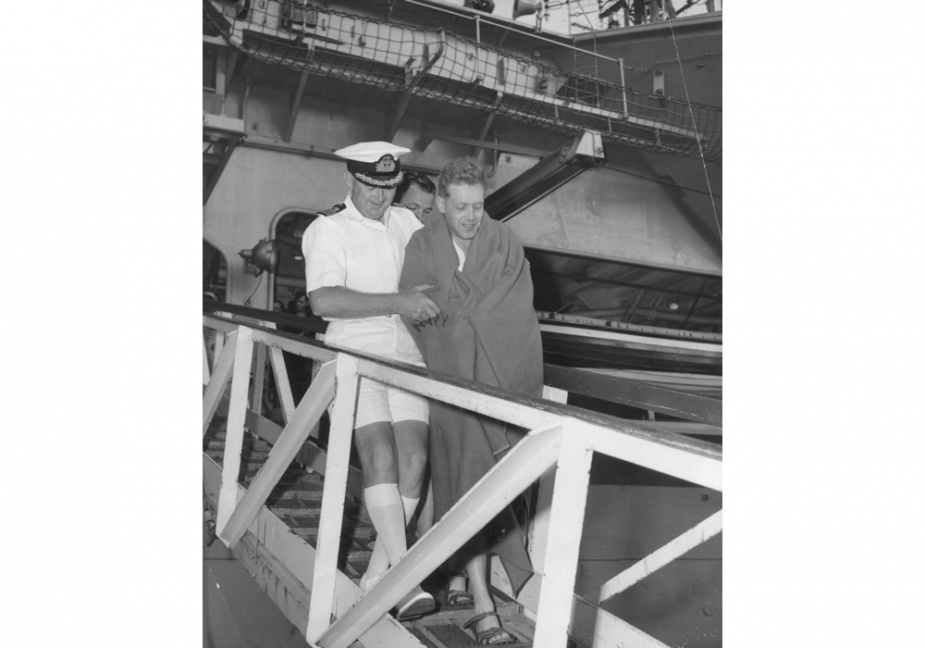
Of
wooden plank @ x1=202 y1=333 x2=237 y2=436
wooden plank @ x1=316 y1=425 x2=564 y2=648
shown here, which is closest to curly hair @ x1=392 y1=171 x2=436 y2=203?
wooden plank @ x1=202 y1=333 x2=237 y2=436

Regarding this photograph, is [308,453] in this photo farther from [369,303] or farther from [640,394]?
[640,394]

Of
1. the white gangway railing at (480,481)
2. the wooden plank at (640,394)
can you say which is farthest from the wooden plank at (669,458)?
the wooden plank at (640,394)

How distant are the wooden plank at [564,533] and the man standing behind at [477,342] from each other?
1.29 feet

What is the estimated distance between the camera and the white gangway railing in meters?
0.68

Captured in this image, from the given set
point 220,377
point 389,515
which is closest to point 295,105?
point 220,377

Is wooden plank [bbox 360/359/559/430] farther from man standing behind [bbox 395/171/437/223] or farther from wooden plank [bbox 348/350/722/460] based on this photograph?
man standing behind [bbox 395/171/437/223]

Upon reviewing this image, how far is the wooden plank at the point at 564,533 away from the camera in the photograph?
2.34ft

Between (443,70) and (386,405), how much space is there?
83.4 inches

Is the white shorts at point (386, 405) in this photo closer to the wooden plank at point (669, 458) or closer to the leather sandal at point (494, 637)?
the leather sandal at point (494, 637)

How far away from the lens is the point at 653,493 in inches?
138

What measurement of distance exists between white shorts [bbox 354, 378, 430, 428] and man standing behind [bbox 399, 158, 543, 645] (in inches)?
1.6
